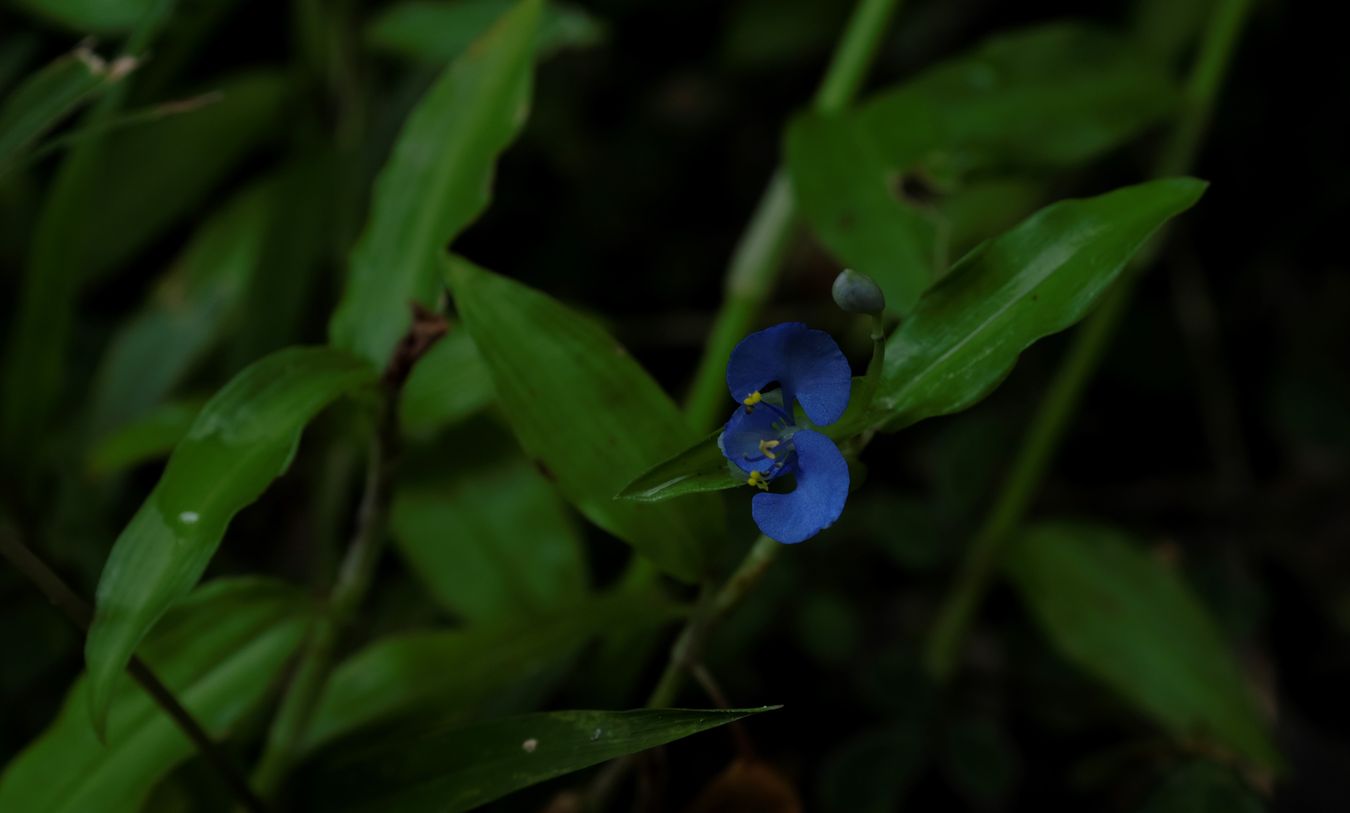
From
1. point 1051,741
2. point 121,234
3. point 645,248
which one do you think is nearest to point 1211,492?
point 1051,741

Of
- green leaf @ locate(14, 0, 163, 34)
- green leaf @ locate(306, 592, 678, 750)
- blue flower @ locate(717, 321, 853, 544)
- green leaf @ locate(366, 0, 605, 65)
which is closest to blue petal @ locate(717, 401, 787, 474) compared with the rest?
blue flower @ locate(717, 321, 853, 544)

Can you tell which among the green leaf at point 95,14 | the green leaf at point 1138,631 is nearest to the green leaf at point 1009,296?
the green leaf at point 1138,631

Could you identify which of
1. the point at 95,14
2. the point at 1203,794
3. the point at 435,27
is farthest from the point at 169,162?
the point at 1203,794

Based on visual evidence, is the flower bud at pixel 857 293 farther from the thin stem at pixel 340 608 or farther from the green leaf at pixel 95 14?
the green leaf at pixel 95 14

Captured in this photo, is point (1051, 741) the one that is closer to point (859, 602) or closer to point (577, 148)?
point (859, 602)

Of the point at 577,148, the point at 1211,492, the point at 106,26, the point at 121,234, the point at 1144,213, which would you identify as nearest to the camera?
the point at 1144,213

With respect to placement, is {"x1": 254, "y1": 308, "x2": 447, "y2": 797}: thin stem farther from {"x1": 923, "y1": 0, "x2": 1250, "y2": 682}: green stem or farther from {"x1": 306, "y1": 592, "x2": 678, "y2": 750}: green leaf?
{"x1": 923, "y1": 0, "x2": 1250, "y2": 682}: green stem
